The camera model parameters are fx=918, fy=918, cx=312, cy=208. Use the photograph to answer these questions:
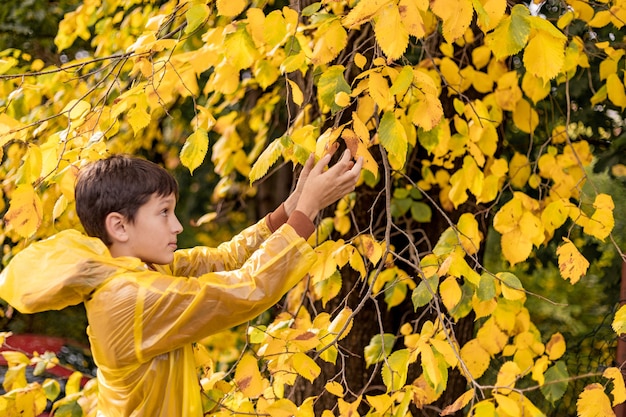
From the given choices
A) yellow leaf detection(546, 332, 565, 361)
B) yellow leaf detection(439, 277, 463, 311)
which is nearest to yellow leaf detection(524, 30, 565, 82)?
yellow leaf detection(439, 277, 463, 311)

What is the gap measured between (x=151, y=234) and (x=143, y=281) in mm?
155

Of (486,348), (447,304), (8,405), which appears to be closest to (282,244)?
(447,304)

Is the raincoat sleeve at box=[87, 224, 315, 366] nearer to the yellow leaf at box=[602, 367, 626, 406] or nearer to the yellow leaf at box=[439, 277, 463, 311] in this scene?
the yellow leaf at box=[439, 277, 463, 311]

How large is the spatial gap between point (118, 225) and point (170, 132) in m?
3.62

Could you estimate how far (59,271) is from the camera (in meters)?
2.00

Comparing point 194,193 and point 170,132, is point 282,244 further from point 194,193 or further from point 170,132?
point 194,193

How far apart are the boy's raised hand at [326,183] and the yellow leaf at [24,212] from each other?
2.06 feet

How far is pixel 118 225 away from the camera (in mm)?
2127

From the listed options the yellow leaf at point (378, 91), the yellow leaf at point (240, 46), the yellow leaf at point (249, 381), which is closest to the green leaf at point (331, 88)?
the yellow leaf at point (378, 91)

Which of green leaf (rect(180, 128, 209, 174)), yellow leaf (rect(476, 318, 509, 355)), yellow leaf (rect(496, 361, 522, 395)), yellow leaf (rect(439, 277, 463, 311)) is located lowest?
yellow leaf (rect(476, 318, 509, 355))

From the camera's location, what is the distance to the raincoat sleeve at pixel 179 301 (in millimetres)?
2000

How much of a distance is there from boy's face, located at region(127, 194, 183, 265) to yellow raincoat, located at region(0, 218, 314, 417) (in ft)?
0.18

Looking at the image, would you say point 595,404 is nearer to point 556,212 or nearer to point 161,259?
point 556,212

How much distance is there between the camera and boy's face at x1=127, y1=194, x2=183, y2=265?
212 centimetres
